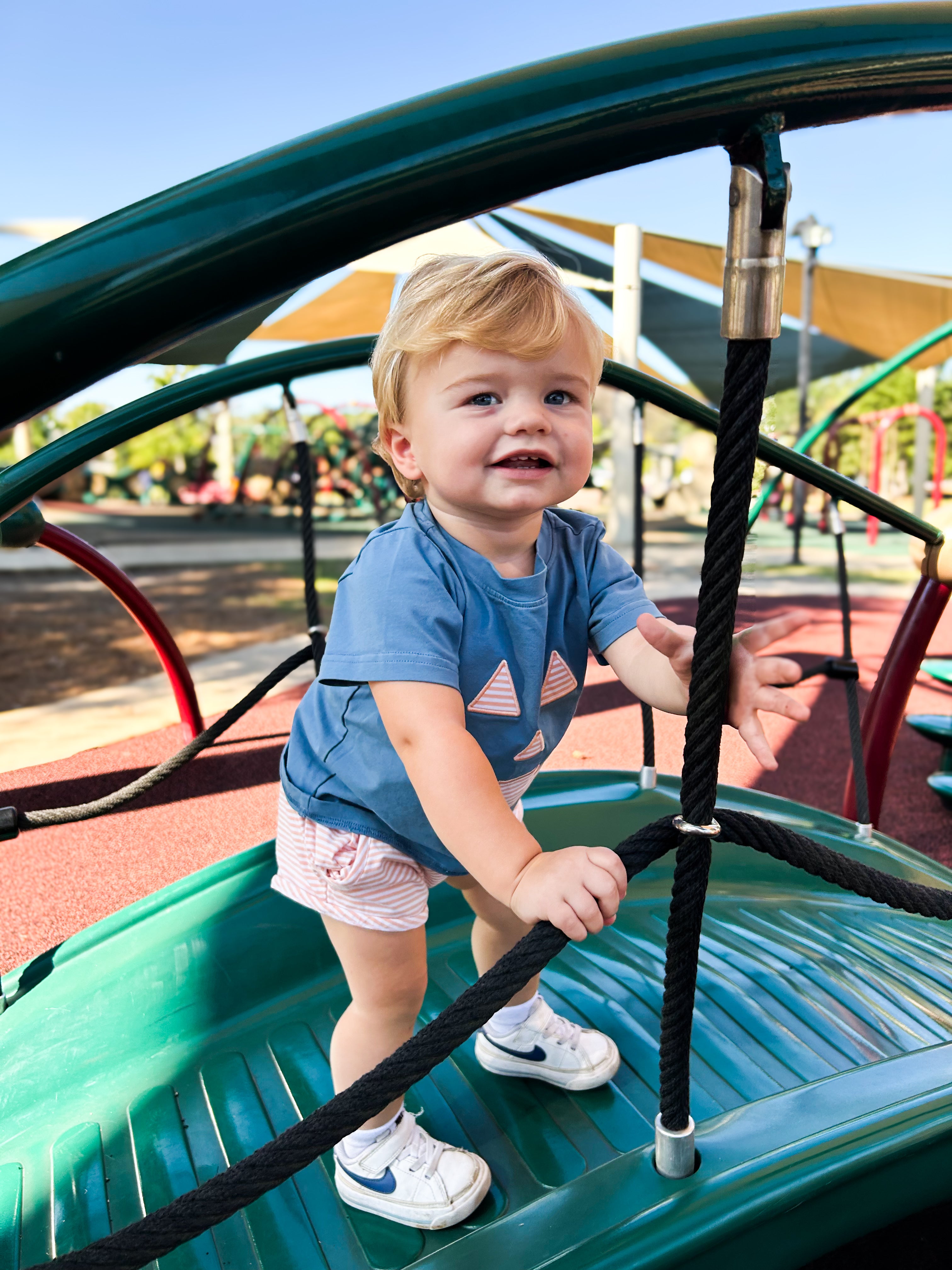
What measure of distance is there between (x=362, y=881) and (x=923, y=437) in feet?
35.3

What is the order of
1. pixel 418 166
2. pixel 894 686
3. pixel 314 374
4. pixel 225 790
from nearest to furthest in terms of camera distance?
pixel 418 166 < pixel 314 374 < pixel 894 686 < pixel 225 790

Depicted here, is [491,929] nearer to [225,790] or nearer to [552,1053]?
[552,1053]

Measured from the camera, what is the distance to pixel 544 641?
1.00 metres

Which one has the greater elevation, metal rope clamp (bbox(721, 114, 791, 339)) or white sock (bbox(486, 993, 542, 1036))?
metal rope clamp (bbox(721, 114, 791, 339))

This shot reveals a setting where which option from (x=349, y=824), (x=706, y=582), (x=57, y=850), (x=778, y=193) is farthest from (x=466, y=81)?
(x=57, y=850)

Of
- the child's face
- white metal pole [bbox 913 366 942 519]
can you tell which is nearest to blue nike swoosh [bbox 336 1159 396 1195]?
the child's face

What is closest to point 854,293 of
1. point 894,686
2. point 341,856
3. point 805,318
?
point 805,318

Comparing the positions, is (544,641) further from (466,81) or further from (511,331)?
(466,81)

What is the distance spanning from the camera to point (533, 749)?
1040mm

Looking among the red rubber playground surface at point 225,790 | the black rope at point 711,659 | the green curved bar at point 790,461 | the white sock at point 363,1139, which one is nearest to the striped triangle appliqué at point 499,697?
the black rope at point 711,659

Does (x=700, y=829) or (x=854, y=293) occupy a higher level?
(x=854, y=293)

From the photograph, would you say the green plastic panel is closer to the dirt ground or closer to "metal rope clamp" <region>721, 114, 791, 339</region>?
"metal rope clamp" <region>721, 114, 791, 339</region>

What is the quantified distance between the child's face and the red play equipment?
301 inches

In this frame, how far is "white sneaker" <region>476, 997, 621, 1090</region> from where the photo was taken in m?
1.18
